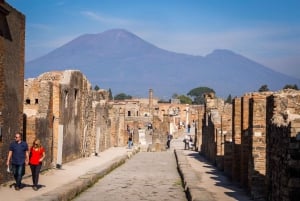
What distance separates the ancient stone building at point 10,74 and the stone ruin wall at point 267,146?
244 inches

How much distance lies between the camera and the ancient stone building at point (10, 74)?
13906 millimetres

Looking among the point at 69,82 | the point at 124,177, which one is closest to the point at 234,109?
the point at 124,177

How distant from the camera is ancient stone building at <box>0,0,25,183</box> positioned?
13.9 meters

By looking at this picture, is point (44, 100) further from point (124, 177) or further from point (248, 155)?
point (248, 155)

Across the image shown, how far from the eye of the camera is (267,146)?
11.5 meters

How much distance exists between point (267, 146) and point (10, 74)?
23.1 ft

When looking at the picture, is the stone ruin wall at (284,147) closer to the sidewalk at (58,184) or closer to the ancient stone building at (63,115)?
the sidewalk at (58,184)

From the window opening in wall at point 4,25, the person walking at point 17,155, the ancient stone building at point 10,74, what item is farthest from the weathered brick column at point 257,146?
the window opening in wall at point 4,25

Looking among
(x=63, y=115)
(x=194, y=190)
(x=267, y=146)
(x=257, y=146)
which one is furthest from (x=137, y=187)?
(x=63, y=115)

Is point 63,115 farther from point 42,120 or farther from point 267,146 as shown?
point 267,146

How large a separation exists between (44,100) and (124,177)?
3.83 metres

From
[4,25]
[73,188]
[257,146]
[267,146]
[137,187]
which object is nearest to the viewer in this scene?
[267,146]

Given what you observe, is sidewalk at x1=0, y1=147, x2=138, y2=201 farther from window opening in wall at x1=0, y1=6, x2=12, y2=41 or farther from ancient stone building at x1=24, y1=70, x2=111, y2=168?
window opening in wall at x1=0, y1=6, x2=12, y2=41

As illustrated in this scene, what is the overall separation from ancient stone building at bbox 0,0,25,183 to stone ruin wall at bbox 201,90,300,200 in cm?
620
